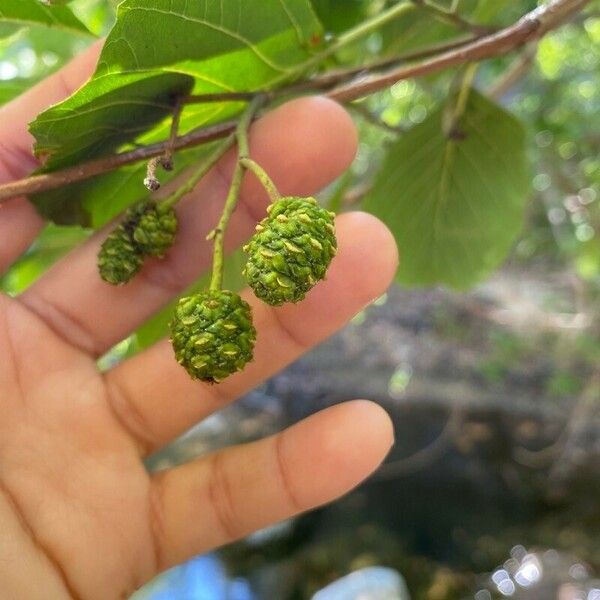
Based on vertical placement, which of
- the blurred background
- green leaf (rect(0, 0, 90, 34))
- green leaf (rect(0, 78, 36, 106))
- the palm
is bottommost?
the blurred background

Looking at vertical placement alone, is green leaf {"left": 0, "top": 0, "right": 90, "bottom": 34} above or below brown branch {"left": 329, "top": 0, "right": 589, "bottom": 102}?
above

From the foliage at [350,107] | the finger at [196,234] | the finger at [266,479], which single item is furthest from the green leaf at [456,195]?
the finger at [266,479]

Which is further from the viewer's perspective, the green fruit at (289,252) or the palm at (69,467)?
the palm at (69,467)

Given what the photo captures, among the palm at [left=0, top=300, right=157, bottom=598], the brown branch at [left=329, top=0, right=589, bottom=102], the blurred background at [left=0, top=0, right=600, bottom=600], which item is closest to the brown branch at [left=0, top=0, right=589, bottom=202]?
the brown branch at [left=329, top=0, right=589, bottom=102]

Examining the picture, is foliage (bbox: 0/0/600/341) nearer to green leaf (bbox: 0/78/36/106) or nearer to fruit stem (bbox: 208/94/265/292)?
green leaf (bbox: 0/78/36/106)

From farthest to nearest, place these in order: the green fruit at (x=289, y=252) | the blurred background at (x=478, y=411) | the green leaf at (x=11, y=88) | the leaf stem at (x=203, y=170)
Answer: the blurred background at (x=478, y=411), the green leaf at (x=11, y=88), the leaf stem at (x=203, y=170), the green fruit at (x=289, y=252)

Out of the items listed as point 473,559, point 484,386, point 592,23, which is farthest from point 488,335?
point 592,23

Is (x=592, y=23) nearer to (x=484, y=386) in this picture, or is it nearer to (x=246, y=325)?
(x=484, y=386)

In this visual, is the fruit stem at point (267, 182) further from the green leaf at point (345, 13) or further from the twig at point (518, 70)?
the twig at point (518, 70)
